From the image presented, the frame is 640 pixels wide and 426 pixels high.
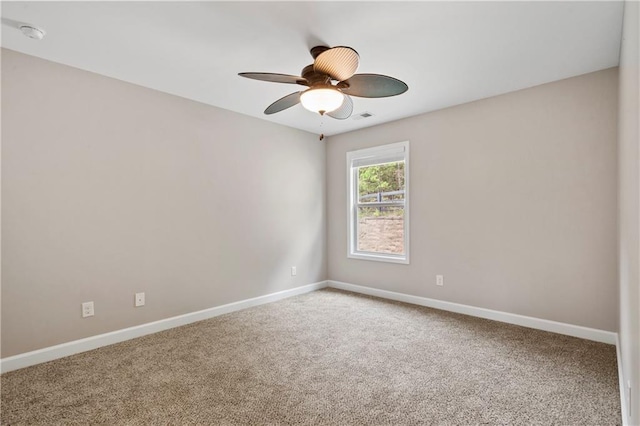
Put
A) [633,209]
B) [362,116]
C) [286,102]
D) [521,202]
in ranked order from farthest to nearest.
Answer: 1. [362,116]
2. [521,202]
3. [286,102]
4. [633,209]

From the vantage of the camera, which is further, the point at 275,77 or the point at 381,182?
the point at 381,182

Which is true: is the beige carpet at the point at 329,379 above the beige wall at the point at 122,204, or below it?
below

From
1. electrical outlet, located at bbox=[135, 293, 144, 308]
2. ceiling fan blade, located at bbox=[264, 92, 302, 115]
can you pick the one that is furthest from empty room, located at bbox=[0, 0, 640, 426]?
ceiling fan blade, located at bbox=[264, 92, 302, 115]

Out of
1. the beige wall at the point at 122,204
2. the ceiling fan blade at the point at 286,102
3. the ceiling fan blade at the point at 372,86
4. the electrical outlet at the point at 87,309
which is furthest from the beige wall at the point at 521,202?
the electrical outlet at the point at 87,309

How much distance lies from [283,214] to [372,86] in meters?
2.54

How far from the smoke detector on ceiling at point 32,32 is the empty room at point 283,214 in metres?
0.06

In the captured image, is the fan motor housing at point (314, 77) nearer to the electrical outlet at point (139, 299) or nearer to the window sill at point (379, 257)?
the electrical outlet at point (139, 299)

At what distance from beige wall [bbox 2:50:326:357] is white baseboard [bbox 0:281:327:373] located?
6 cm

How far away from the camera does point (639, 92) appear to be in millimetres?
1256

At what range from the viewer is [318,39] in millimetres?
2357

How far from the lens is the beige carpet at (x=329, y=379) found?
1914mm

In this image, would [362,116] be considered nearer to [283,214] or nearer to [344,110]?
[344,110]

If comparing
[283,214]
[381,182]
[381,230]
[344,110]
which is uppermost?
[344,110]

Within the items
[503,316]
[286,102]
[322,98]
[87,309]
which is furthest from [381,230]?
[87,309]
